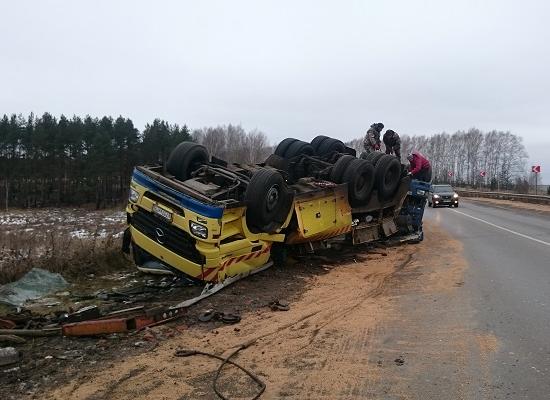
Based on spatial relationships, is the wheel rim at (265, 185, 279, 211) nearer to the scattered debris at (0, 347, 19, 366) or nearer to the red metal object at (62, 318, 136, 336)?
the red metal object at (62, 318, 136, 336)

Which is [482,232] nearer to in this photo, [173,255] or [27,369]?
[173,255]

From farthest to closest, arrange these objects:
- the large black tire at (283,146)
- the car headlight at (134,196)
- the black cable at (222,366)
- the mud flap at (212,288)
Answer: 1. the large black tire at (283,146)
2. the car headlight at (134,196)
3. the mud flap at (212,288)
4. the black cable at (222,366)

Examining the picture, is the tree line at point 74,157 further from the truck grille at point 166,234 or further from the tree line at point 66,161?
the truck grille at point 166,234

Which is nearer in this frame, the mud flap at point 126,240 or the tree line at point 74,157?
the mud flap at point 126,240

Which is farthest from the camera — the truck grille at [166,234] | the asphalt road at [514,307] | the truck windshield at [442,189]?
the truck windshield at [442,189]

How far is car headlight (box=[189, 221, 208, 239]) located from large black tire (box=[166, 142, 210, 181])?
1767 mm

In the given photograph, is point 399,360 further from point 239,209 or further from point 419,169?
A: point 419,169

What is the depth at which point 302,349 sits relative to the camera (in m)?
4.79

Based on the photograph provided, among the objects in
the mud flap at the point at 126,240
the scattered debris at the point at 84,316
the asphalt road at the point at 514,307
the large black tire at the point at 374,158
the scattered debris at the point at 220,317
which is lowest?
the scattered debris at the point at 220,317

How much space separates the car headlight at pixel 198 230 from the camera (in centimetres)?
670

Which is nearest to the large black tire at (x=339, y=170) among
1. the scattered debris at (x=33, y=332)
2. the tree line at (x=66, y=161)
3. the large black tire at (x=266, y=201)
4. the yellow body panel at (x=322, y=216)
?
the yellow body panel at (x=322, y=216)

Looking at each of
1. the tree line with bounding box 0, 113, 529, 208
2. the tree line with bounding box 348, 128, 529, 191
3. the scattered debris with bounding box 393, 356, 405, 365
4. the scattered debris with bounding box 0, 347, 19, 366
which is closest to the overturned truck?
the scattered debris with bounding box 0, 347, 19, 366

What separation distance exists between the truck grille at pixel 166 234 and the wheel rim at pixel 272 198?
1.25 metres

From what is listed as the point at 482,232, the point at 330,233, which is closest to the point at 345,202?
the point at 330,233
